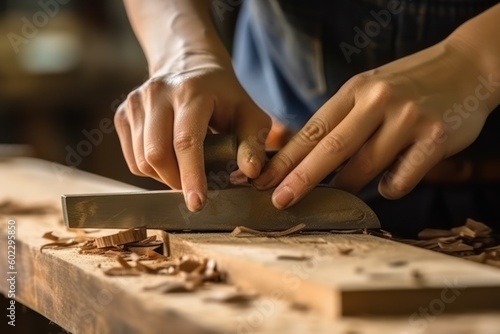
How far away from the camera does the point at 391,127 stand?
4.21 ft

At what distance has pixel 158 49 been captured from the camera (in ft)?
5.74

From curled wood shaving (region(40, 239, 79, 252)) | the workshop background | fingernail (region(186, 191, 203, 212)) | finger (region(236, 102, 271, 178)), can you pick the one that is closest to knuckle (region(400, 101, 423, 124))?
finger (region(236, 102, 271, 178))

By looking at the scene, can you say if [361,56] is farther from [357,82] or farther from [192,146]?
[192,146]

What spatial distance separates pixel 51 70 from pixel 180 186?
3987 millimetres

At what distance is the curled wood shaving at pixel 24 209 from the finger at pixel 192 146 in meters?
0.57

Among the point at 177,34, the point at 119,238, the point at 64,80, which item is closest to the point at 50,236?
the point at 119,238

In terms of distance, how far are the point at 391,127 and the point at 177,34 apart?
0.60 metres

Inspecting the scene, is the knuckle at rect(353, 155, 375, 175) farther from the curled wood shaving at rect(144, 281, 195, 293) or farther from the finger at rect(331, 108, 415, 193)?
the curled wood shaving at rect(144, 281, 195, 293)

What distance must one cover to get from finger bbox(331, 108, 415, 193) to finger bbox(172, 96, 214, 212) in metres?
0.23

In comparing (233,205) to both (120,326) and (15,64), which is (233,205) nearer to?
(120,326)

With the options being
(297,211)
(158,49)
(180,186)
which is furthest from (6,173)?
(297,211)

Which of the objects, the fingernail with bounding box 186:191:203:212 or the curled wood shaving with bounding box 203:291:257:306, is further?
the fingernail with bounding box 186:191:203:212

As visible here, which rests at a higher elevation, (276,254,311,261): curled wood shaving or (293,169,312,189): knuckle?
(293,169,312,189): knuckle

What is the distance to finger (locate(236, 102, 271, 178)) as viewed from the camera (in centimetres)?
128
